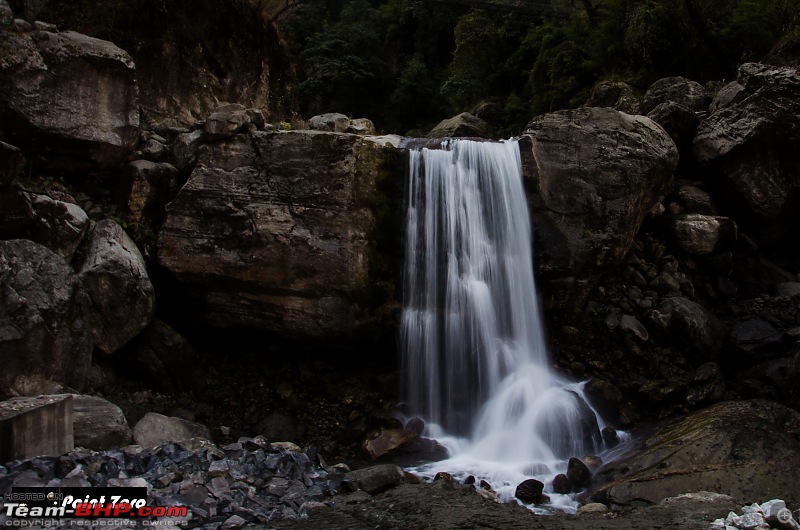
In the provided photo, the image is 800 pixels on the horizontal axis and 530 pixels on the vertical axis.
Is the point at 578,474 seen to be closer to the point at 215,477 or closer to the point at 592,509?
the point at 592,509

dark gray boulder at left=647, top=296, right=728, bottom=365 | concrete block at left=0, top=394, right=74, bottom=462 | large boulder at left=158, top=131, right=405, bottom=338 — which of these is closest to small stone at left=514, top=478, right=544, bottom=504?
large boulder at left=158, top=131, right=405, bottom=338

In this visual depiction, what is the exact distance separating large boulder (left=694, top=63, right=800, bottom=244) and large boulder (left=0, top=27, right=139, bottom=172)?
11.0 metres

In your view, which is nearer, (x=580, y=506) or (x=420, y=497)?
(x=420, y=497)

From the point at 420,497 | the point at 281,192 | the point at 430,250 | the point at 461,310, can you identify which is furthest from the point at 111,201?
the point at 420,497

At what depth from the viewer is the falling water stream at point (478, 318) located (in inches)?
362

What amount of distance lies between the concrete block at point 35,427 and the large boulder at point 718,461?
567 centimetres

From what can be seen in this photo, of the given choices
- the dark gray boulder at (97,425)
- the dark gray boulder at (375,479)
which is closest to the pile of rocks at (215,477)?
the dark gray boulder at (375,479)

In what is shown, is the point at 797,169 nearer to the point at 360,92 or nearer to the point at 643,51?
the point at 643,51

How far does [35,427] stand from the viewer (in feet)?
19.4

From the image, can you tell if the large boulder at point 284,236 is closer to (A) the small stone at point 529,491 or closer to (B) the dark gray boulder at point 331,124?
(B) the dark gray boulder at point 331,124

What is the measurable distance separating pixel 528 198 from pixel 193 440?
6546 millimetres

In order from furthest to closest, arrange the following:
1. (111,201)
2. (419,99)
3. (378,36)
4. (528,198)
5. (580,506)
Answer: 1. (378,36)
2. (419,99)
3. (528,198)
4. (111,201)
5. (580,506)

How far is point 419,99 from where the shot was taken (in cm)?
2697

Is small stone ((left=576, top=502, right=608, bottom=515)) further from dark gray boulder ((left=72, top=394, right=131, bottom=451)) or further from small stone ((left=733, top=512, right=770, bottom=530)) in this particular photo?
dark gray boulder ((left=72, top=394, right=131, bottom=451))
